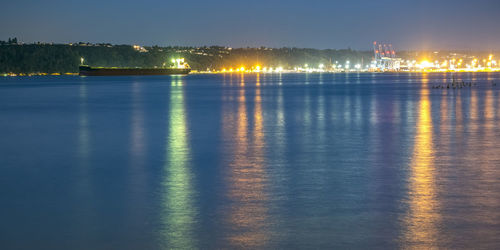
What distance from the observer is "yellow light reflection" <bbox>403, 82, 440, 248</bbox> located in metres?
7.85

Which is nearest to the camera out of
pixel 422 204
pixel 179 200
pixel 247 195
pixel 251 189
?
pixel 422 204

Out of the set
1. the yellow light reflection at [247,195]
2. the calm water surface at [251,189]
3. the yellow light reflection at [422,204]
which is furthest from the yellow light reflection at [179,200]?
the yellow light reflection at [422,204]

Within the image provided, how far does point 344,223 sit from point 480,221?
72.5 inches

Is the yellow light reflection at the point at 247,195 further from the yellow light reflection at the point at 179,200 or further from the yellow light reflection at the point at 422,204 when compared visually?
the yellow light reflection at the point at 422,204

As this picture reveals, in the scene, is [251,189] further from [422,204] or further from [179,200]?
[422,204]

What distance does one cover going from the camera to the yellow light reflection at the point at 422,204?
785 centimetres

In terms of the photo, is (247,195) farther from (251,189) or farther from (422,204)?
(422,204)

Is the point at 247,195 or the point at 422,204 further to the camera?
the point at 247,195

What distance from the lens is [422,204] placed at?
9781mm

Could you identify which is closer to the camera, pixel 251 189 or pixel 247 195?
pixel 247 195

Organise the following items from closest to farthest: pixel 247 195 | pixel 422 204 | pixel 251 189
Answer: pixel 422 204
pixel 247 195
pixel 251 189

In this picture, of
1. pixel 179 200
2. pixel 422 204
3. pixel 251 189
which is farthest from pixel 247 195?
pixel 422 204

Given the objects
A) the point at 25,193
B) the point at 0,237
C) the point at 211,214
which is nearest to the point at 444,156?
the point at 211,214

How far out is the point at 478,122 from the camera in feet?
84.8
